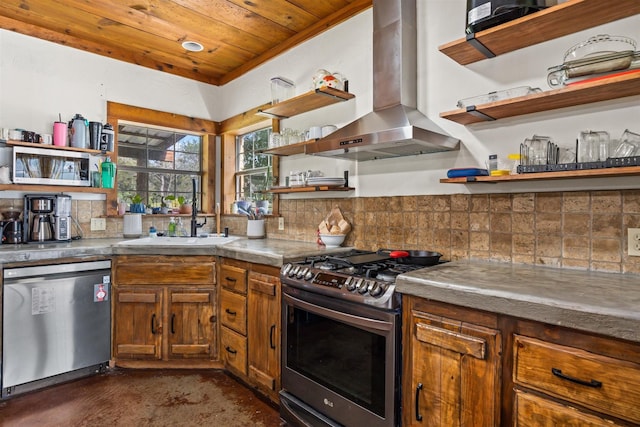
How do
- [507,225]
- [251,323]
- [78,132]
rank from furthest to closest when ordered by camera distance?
[78,132]
[251,323]
[507,225]

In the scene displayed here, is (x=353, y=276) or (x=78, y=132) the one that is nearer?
(x=353, y=276)

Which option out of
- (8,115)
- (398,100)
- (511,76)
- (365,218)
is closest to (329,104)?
(398,100)

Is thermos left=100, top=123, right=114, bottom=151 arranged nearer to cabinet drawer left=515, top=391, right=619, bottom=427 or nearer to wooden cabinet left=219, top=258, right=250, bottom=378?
wooden cabinet left=219, top=258, right=250, bottom=378

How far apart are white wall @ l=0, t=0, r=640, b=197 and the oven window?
38.9 inches

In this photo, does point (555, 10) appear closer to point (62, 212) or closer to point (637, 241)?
point (637, 241)

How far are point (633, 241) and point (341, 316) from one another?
4.18ft

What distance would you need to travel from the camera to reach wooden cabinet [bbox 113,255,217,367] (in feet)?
8.79

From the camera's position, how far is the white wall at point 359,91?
5.64ft

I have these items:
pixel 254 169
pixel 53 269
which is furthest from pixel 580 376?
pixel 254 169

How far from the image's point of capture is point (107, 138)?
3.17 meters

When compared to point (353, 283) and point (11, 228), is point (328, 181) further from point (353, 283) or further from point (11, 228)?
point (11, 228)

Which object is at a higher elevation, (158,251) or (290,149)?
(290,149)

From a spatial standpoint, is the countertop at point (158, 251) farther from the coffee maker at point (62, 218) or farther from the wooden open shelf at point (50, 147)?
the wooden open shelf at point (50, 147)

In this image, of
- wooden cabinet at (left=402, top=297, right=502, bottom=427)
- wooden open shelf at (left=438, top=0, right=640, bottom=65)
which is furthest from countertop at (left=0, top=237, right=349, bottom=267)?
wooden open shelf at (left=438, top=0, right=640, bottom=65)
